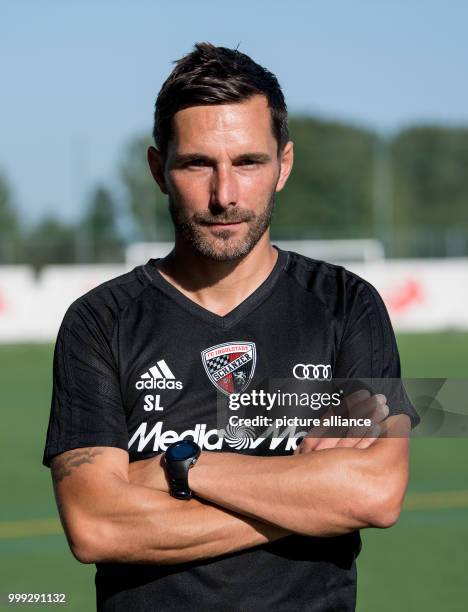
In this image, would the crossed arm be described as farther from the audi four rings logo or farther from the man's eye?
the man's eye

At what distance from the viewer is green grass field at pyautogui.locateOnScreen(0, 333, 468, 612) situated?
258 inches

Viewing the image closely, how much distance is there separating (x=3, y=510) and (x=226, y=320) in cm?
590

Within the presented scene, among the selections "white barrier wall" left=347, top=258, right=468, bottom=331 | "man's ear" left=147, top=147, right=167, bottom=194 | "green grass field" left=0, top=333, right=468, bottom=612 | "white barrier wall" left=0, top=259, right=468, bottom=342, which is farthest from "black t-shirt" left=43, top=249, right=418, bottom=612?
"white barrier wall" left=347, top=258, right=468, bottom=331

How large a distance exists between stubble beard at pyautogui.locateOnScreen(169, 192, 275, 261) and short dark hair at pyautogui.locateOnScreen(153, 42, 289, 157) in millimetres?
252

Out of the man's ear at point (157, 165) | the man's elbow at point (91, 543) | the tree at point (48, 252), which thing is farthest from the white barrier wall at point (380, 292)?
the man's elbow at point (91, 543)

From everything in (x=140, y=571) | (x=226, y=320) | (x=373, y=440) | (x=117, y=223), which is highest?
(x=226, y=320)

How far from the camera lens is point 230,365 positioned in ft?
10.8

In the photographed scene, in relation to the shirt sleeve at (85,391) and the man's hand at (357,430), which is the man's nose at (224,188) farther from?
the man's hand at (357,430)

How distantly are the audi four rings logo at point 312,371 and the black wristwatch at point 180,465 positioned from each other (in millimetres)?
385

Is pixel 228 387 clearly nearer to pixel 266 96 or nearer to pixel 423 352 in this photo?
pixel 266 96

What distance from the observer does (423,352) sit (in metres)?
20.9

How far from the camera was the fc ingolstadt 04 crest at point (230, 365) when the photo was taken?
3.28 m

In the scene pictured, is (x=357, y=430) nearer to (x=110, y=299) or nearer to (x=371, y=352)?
(x=371, y=352)

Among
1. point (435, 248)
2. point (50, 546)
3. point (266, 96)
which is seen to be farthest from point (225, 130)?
point (435, 248)
